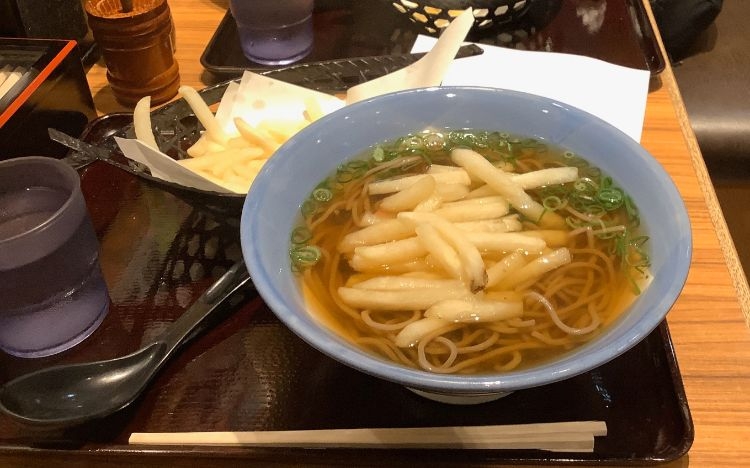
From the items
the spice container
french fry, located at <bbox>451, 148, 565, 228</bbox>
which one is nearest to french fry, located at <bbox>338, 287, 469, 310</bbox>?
french fry, located at <bbox>451, 148, 565, 228</bbox>

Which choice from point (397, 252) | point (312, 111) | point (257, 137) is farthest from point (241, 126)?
point (397, 252)

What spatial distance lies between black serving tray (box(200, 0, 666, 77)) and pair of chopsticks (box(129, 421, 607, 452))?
1.03 metres

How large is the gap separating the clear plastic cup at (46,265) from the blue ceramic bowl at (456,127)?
307mm

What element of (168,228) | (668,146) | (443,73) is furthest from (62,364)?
(668,146)

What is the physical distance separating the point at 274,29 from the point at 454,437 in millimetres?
1146

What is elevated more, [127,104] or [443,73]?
[443,73]

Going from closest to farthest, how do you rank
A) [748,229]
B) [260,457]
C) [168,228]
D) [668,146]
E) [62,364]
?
[260,457] < [62,364] < [168,228] < [668,146] < [748,229]

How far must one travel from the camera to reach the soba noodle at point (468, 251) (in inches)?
31.7

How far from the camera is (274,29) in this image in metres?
1.58

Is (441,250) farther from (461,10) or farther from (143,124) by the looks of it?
(461,10)

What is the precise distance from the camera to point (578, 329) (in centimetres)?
80

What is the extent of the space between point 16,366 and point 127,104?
0.76 meters

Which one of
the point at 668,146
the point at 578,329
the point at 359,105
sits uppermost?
the point at 359,105

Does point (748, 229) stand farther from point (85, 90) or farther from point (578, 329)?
point (85, 90)
